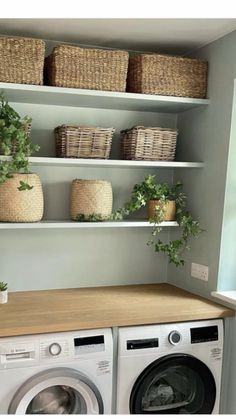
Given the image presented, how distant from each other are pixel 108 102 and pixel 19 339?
1422 mm

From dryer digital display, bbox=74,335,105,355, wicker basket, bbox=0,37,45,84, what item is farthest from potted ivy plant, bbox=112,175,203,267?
wicker basket, bbox=0,37,45,84

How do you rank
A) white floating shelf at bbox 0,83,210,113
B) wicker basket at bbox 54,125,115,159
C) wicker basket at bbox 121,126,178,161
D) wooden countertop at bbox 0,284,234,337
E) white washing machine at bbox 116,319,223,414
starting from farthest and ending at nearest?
1. wicker basket at bbox 121,126,178,161
2. wicker basket at bbox 54,125,115,159
3. white floating shelf at bbox 0,83,210,113
4. white washing machine at bbox 116,319,223,414
5. wooden countertop at bbox 0,284,234,337

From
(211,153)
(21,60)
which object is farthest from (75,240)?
(21,60)

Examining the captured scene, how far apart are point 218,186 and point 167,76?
2.32ft

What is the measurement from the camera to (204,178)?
8.63 ft

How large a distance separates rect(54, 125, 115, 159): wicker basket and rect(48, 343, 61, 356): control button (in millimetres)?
1025

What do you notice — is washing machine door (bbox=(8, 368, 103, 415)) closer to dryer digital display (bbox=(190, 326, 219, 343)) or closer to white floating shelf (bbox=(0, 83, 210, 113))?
dryer digital display (bbox=(190, 326, 219, 343))

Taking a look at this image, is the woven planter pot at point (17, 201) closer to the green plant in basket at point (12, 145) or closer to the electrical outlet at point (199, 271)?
the green plant in basket at point (12, 145)

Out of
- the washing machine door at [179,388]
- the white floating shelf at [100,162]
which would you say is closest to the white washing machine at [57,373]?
the washing machine door at [179,388]

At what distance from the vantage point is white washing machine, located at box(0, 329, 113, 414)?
195 cm

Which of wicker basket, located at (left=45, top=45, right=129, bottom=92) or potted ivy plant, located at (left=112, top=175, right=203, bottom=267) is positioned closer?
wicker basket, located at (left=45, top=45, right=129, bottom=92)

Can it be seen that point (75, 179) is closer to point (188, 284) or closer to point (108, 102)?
point (108, 102)

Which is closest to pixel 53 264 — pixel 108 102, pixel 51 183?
pixel 51 183

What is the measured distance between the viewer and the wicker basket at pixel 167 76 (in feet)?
8.05
